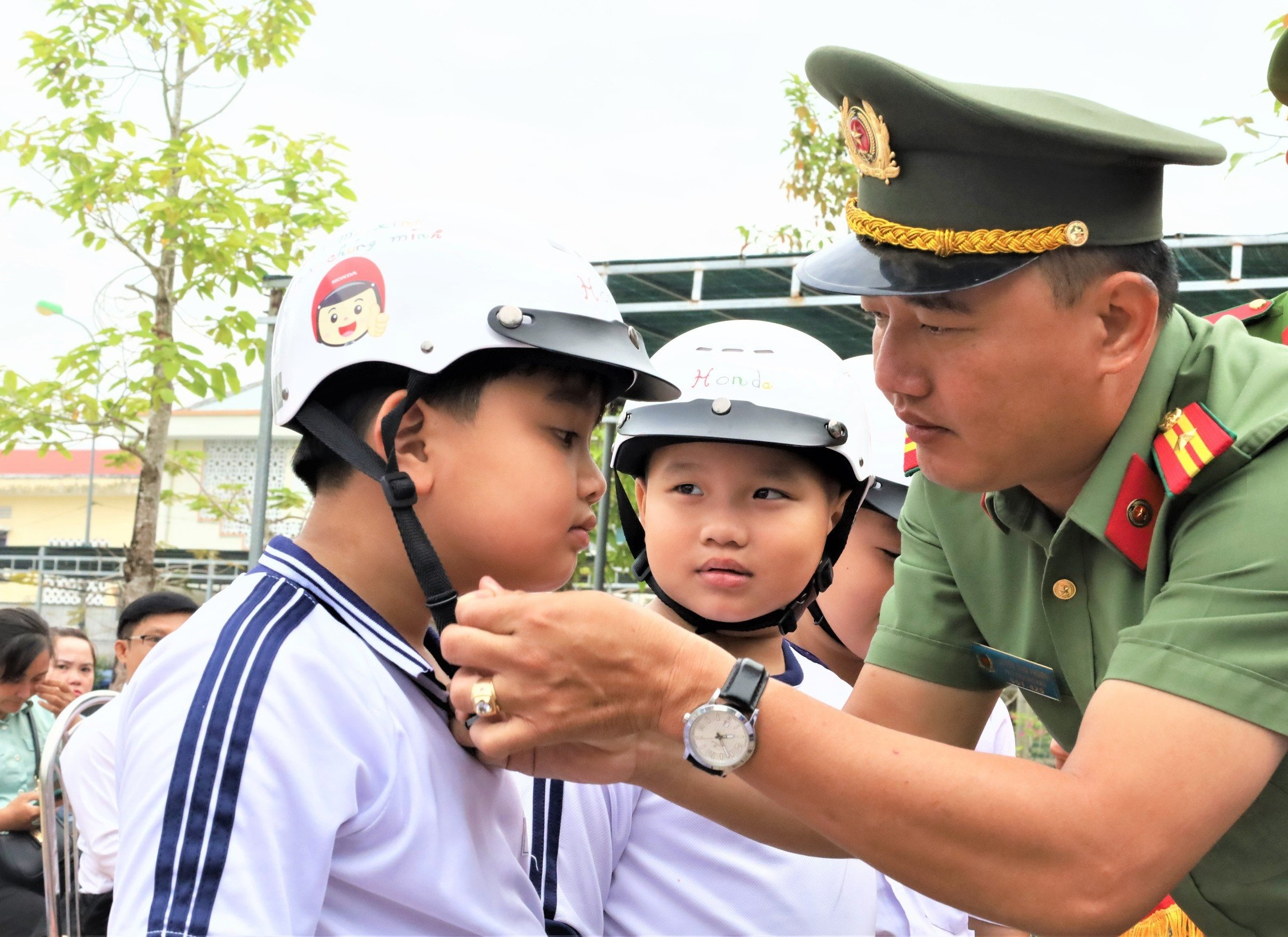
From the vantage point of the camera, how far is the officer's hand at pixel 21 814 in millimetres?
6672

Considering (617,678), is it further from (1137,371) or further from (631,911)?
(1137,371)

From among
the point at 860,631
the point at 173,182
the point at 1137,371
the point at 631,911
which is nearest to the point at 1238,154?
the point at 860,631

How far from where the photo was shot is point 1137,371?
2381mm

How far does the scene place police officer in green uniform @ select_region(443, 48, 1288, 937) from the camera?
6.41 ft

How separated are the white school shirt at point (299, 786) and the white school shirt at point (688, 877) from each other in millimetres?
509

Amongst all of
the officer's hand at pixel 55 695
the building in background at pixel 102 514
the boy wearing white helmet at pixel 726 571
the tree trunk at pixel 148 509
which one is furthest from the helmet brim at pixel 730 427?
the building in background at pixel 102 514

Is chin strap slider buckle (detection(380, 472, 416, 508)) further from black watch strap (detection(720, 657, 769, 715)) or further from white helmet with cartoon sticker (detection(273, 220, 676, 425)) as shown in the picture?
black watch strap (detection(720, 657, 769, 715))

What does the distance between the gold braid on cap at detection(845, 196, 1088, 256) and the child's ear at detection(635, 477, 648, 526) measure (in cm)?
115

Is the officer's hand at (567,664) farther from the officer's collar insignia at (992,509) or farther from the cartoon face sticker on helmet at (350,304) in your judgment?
the officer's collar insignia at (992,509)

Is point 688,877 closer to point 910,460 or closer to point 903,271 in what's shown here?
point 910,460

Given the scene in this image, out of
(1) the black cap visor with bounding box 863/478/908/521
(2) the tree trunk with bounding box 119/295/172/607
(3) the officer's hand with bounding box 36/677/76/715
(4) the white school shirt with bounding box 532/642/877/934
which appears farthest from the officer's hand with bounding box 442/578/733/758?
(2) the tree trunk with bounding box 119/295/172/607

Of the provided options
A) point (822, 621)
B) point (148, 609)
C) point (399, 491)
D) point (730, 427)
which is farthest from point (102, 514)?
point (399, 491)

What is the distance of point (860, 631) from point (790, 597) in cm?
82

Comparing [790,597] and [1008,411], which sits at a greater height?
[1008,411]
